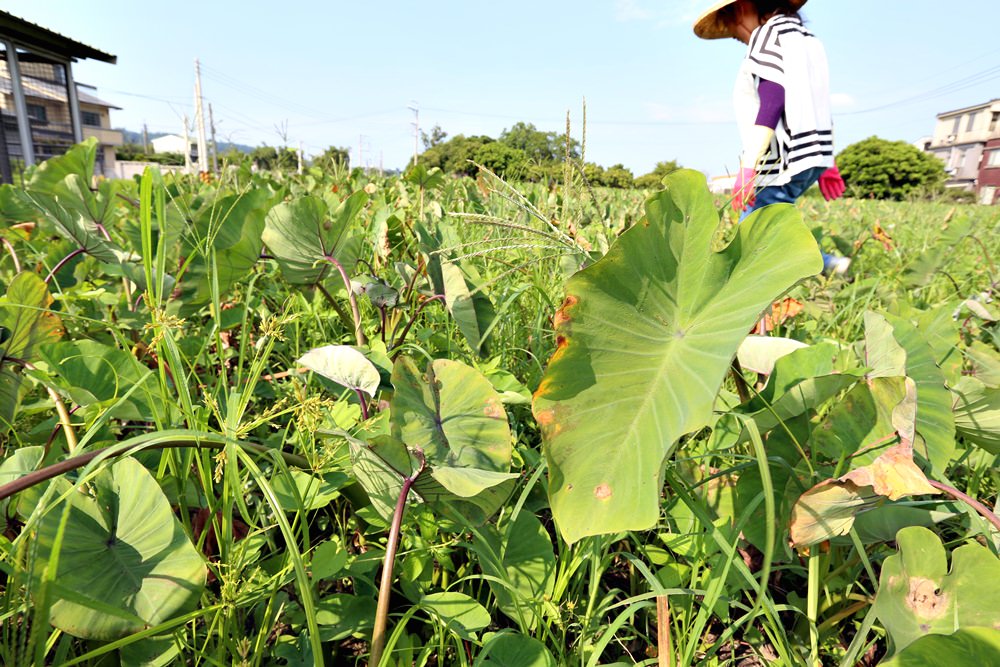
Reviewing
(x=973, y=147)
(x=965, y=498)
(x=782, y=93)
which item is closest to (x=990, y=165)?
(x=973, y=147)

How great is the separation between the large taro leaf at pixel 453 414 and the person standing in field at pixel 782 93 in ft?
4.59

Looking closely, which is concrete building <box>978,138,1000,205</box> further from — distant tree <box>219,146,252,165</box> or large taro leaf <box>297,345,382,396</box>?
large taro leaf <box>297,345,382,396</box>

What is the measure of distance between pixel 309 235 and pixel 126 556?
21.9 inches

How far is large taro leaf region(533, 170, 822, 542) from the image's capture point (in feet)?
1.41

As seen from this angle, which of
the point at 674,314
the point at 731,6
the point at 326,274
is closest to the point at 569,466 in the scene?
the point at 674,314

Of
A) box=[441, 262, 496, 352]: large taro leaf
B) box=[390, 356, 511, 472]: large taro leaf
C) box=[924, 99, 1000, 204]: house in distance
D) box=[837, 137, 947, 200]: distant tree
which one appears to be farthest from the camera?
box=[924, 99, 1000, 204]: house in distance

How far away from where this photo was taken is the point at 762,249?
460 millimetres

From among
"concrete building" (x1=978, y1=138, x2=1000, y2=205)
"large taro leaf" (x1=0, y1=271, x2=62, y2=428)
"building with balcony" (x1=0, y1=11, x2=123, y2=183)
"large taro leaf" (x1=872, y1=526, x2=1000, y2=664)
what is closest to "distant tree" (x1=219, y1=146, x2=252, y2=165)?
"large taro leaf" (x1=0, y1=271, x2=62, y2=428)

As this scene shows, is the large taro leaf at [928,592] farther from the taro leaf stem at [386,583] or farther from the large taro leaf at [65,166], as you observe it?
the large taro leaf at [65,166]

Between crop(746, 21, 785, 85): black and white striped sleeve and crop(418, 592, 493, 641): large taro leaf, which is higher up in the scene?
crop(746, 21, 785, 85): black and white striped sleeve

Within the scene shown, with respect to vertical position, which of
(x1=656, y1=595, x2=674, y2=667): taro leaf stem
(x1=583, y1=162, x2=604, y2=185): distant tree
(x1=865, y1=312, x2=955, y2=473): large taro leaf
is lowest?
(x1=656, y1=595, x2=674, y2=667): taro leaf stem

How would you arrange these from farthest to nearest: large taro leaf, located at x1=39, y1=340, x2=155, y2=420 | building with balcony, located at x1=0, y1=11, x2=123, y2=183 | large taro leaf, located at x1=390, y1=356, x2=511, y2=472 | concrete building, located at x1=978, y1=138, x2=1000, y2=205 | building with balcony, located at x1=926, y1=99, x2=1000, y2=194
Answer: building with balcony, located at x1=926, y1=99, x2=1000, y2=194 < concrete building, located at x1=978, y1=138, x2=1000, y2=205 < building with balcony, located at x1=0, y1=11, x2=123, y2=183 < large taro leaf, located at x1=39, y1=340, x2=155, y2=420 < large taro leaf, located at x1=390, y1=356, x2=511, y2=472

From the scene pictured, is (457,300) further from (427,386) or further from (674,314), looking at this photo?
(674,314)

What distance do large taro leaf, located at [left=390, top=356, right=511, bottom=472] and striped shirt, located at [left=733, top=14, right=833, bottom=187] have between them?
1.49 metres
